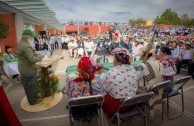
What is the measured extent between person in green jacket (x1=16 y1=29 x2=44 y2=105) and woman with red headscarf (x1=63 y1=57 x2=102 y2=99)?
1.38m

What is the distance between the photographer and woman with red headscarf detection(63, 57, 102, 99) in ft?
7.25

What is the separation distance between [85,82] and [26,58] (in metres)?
1.71

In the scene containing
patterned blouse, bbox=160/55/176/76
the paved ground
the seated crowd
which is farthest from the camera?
the seated crowd

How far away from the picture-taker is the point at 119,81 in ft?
7.11

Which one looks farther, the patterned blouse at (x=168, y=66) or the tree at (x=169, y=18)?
the tree at (x=169, y=18)

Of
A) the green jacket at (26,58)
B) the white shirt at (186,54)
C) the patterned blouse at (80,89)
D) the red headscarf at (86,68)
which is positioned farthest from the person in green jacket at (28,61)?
the white shirt at (186,54)

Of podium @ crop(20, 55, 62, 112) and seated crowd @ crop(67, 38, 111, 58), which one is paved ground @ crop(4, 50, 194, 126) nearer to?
podium @ crop(20, 55, 62, 112)

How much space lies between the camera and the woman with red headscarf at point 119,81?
218 centimetres

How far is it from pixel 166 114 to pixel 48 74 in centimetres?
302

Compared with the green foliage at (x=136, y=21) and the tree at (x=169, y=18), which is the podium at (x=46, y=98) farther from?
the green foliage at (x=136, y=21)

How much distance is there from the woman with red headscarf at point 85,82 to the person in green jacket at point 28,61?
1.38m

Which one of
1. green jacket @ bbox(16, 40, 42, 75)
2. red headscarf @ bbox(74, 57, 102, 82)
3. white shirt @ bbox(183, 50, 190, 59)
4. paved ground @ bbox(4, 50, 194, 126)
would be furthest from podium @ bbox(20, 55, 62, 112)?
white shirt @ bbox(183, 50, 190, 59)

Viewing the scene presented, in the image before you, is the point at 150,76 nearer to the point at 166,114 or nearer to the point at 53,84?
the point at 166,114

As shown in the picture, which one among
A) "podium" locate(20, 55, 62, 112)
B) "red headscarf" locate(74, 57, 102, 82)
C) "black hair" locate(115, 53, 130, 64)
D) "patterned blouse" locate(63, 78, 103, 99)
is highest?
"black hair" locate(115, 53, 130, 64)
